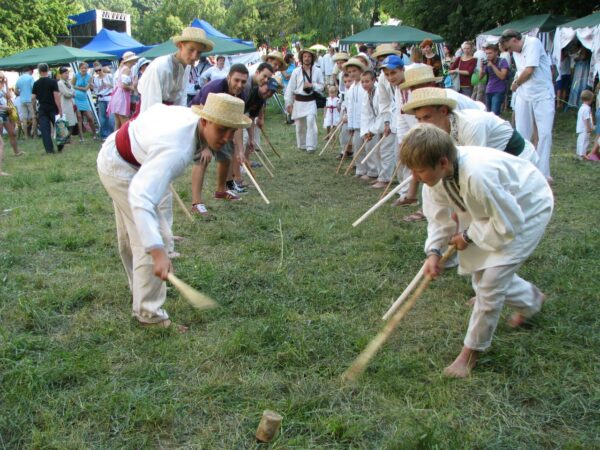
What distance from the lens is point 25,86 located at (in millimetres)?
15188

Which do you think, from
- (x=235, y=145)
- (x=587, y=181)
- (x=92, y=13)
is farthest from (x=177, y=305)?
(x=92, y=13)

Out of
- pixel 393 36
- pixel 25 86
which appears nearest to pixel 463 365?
pixel 393 36

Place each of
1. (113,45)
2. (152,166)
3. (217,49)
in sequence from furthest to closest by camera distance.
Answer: (113,45)
(217,49)
(152,166)

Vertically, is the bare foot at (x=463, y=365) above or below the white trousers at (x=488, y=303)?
below

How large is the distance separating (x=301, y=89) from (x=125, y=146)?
25.0ft

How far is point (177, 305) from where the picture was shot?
4152 mm

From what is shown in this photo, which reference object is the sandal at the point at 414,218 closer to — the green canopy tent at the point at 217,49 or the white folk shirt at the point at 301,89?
the white folk shirt at the point at 301,89

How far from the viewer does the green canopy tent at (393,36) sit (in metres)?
16.6

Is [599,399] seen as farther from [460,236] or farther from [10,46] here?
[10,46]

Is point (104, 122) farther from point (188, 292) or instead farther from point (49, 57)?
point (188, 292)

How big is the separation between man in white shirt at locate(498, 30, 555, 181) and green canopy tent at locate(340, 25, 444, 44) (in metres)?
9.34

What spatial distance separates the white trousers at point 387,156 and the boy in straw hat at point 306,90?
312cm

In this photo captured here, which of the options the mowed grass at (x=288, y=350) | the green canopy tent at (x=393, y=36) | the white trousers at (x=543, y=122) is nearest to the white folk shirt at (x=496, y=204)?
the mowed grass at (x=288, y=350)

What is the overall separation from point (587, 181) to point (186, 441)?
7.11m
